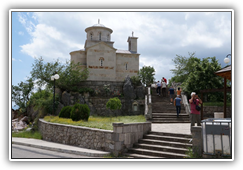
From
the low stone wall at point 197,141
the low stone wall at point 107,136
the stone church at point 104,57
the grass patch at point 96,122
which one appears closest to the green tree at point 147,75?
the stone church at point 104,57

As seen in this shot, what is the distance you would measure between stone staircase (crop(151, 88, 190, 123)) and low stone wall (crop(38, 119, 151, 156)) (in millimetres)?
5844

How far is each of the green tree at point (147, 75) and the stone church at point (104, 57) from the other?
1363 mm

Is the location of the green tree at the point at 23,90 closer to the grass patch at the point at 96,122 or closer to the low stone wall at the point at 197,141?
the grass patch at the point at 96,122

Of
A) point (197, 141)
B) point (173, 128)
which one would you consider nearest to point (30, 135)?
point (173, 128)

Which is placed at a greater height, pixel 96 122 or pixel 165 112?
pixel 165 112

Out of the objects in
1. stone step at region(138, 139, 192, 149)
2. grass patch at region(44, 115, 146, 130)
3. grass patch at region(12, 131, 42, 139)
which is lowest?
grass patch at region(12, 131, 42, 139)

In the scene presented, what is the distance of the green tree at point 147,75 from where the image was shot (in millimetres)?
34434

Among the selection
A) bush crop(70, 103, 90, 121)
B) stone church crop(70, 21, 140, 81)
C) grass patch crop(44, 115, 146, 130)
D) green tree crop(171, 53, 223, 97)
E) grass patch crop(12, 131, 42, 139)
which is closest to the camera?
grass patch crop(44, 115, 146, 130)

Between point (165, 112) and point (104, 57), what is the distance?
15.6 meters

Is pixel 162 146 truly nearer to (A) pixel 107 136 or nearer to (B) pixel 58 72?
(A) pixel 107 136

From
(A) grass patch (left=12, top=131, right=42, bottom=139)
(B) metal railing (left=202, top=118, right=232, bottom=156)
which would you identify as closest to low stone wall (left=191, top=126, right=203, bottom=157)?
(B) metal railing (left=202, top=118, right=232, bottom=156)

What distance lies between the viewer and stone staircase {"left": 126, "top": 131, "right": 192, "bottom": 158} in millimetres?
9008

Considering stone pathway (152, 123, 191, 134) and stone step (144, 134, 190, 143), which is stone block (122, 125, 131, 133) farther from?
stone pathway (152, 123, 191, 134)

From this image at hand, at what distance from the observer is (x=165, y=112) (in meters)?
19.0
